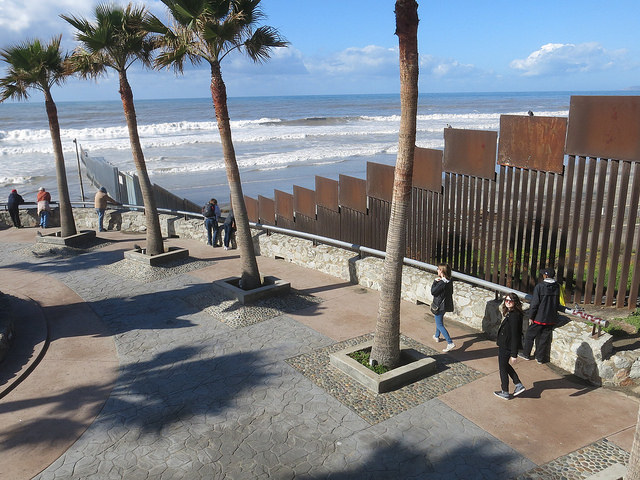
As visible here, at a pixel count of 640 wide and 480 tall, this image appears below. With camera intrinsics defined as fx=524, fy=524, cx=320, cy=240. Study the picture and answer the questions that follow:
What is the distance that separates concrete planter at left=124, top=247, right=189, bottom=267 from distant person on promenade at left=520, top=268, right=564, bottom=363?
343 inches

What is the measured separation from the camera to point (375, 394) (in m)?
6.84

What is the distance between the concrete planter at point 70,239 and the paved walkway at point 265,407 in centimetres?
500

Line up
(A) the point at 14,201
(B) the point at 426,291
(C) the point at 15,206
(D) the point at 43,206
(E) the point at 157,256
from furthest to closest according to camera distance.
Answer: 1. (C) the point at 15,206
2. (A) the point at 14,201
3. (D) the point at 43,206
4. (E) the point at 157,256
5. (B) the point at 426,291

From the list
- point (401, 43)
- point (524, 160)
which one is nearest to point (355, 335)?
point (524, 160)

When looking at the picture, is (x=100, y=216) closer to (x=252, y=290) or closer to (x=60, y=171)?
(x=60, y=171)

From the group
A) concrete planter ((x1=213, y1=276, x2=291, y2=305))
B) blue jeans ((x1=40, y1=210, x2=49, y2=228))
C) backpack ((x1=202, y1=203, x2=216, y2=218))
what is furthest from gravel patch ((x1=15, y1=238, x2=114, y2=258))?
concrete planter ((x1=213, y1=276, x2=291, y2=305))

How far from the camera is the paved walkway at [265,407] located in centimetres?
557

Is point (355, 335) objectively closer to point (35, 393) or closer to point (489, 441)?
point (489, 441)

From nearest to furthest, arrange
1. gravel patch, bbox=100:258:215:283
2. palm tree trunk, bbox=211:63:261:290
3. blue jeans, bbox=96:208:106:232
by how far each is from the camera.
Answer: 1. palm tree trunk, bbox=211:63:261:290
2. gravel patch, bbox=100:258:215:283
3. blue jeans, bbox=96:208:106:232

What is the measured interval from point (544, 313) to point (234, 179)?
6025 mm

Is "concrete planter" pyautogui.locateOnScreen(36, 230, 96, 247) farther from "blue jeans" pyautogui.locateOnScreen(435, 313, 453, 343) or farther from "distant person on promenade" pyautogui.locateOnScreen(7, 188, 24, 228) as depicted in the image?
"blue jeans" pyautogui.locateOnScreen(435, 313, 453, 343)

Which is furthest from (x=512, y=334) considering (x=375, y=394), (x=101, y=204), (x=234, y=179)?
(x=101, y=204)

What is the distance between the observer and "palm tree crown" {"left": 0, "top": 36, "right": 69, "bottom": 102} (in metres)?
13.7

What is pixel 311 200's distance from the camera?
43.5 ft
